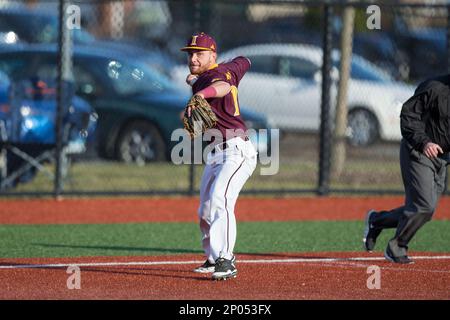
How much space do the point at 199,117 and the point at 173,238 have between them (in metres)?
3.50

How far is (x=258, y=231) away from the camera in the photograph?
39.8 ft

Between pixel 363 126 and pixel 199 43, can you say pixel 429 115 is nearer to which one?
pixel 199 43

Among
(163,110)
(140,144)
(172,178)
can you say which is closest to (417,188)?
(163,110)

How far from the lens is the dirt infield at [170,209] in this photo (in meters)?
13.2

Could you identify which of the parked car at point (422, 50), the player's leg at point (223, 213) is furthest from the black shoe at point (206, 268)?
the parked car at point (422, 50)

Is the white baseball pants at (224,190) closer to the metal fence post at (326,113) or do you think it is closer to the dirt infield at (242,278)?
the dirt infield at (242,278)

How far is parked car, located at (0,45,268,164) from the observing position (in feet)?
52.7

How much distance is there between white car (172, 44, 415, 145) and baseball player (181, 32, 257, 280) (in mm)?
9137

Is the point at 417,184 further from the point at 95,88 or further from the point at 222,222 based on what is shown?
the point at 95,88

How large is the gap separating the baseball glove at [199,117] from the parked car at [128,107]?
7.59 metres

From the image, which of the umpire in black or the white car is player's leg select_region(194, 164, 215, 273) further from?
the white car

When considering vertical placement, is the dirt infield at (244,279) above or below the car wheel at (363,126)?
below

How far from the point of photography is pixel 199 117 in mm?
8266
